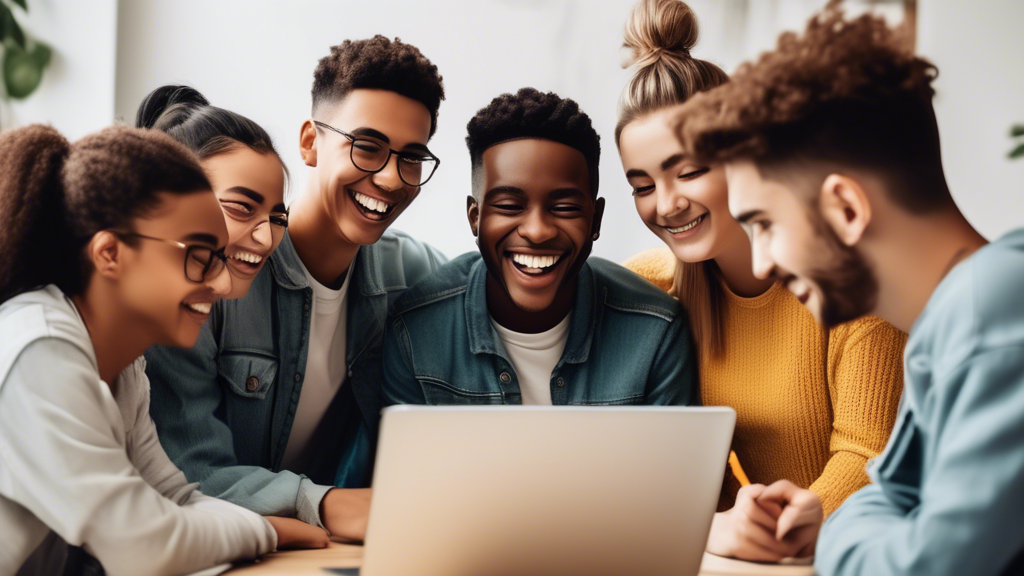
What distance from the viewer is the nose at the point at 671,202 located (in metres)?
1.58

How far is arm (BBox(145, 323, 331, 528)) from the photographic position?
1413 mm

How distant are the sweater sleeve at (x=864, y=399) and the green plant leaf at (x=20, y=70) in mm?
1731

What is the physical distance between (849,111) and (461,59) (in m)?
1.81

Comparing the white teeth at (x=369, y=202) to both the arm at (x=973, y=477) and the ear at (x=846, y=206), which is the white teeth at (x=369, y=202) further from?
the arm at (x=973, y=477)

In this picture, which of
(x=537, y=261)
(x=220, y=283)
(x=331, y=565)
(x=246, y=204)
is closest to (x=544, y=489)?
(x=331, y=565)

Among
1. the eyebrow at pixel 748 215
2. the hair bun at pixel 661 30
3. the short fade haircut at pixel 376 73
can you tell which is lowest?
the eyebrow at pixel 748 215

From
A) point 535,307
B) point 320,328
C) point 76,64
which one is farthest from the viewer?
point 76,64

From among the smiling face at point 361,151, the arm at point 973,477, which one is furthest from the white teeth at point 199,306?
the arm at point 973,477

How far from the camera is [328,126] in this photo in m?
1.71

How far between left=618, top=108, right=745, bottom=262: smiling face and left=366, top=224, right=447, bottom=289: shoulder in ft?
1.88

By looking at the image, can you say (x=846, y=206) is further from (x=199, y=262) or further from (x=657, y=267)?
(x=657, y=267)

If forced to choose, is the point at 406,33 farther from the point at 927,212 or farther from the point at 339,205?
the point at 927,212

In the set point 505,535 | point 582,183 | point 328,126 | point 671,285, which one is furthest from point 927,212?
point 328,126

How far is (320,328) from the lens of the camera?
179 centimetres
